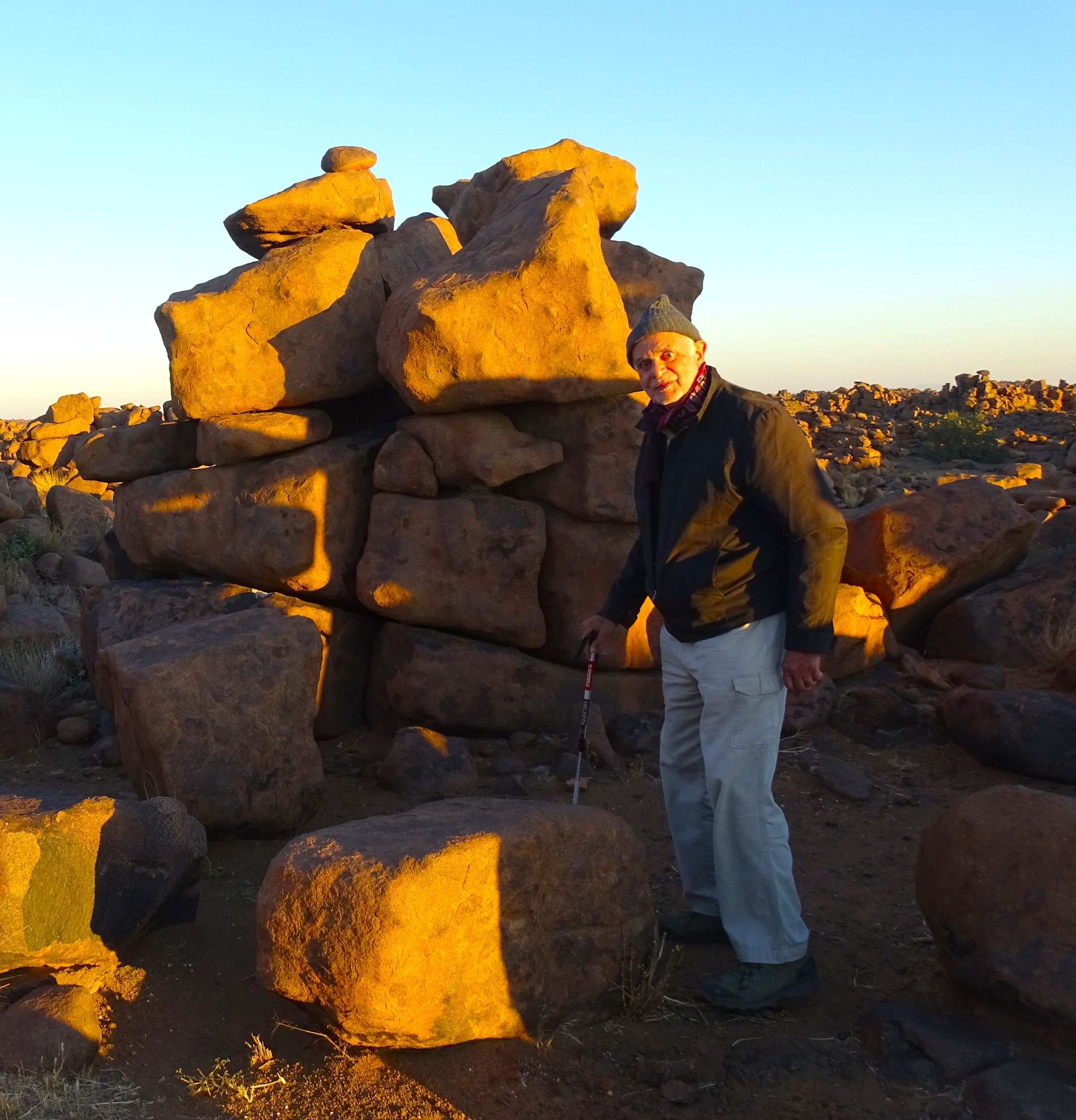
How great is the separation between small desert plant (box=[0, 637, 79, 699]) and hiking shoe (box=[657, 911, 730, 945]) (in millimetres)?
4558

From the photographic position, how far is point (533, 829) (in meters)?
3.40

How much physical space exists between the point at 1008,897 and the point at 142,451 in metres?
5.61

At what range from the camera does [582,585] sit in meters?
6.34

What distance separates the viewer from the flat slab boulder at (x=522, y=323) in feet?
18.8

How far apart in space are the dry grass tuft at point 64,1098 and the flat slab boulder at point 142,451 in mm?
4310

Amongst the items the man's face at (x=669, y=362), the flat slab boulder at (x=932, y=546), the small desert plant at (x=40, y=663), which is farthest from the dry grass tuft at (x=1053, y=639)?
the small desert plant at (x=40, y=663)

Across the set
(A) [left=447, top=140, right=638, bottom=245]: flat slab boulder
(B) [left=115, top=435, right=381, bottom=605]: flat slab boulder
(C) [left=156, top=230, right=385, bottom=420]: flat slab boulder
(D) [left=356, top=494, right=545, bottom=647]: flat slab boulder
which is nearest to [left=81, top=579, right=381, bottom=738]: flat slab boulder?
(B) [left=115, top=435, right=381, bottom=605]: flat slab boulder

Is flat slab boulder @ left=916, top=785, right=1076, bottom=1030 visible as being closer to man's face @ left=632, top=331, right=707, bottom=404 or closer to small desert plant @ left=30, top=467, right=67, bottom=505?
man's face @ left=632, top=331, right=707, bottom=404

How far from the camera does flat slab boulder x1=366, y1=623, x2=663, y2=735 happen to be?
621 cm

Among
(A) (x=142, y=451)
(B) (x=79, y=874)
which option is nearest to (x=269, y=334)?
(A) (x=142, y=451)

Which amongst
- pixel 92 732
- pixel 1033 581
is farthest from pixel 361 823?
pixel 1033 581

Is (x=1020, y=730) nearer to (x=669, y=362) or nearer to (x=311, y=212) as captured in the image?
(x=669, y=362)

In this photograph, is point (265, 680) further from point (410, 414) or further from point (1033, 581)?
point (1033, 581)

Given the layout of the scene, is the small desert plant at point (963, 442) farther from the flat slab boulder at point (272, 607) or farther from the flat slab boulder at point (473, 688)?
the flat slab boulder at point (272, 607)
